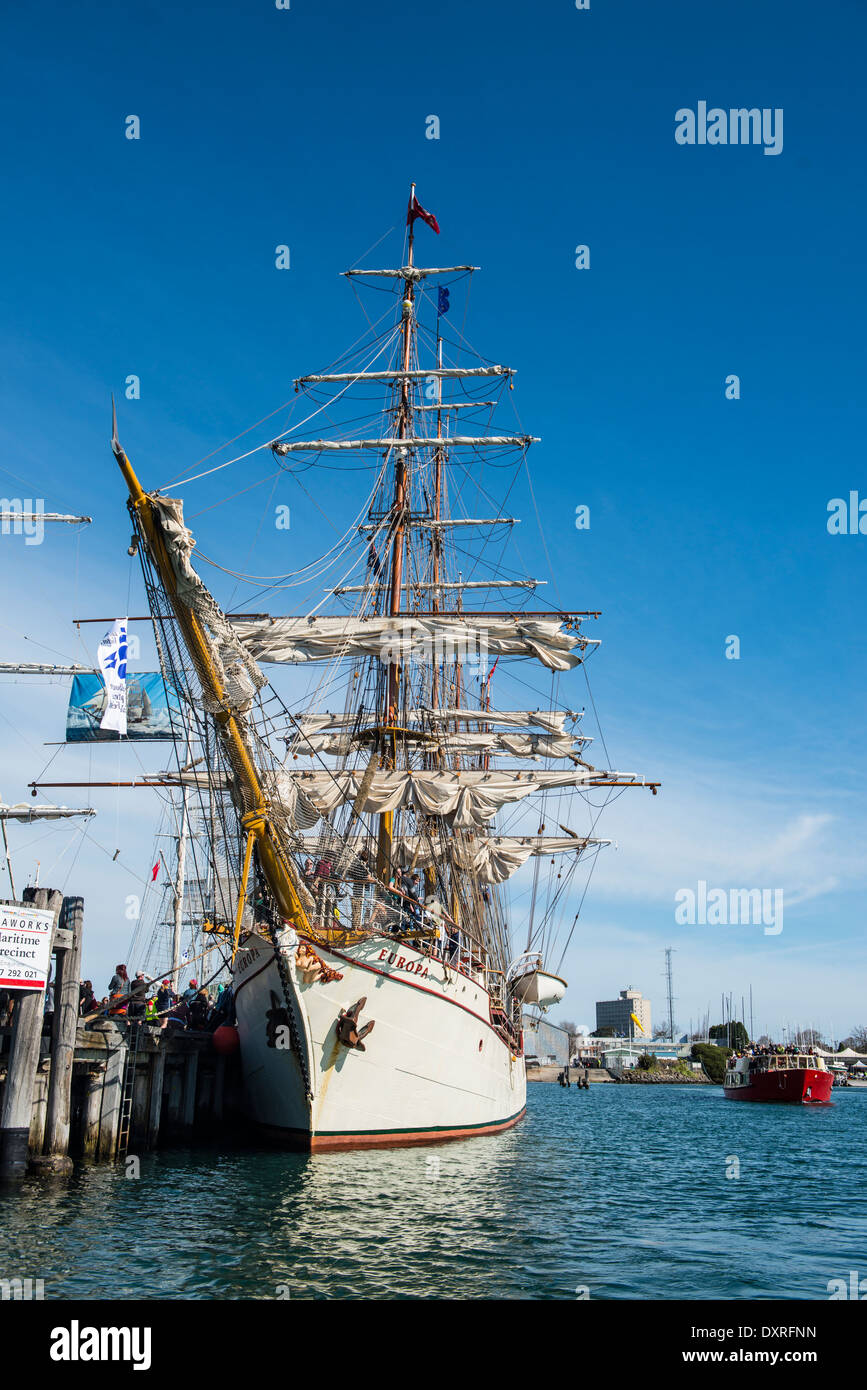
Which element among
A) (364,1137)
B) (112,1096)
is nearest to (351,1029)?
(364,1137)

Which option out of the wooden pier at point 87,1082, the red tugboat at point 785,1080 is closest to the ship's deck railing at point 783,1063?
the red tugboat at point 785,1080

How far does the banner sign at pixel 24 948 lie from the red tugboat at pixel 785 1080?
59777mm

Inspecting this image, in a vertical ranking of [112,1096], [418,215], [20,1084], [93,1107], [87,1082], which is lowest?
[93,1107]

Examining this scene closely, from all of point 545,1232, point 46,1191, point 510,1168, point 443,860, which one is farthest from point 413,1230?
point 443,860

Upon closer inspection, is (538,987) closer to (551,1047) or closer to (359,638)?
(359,638)

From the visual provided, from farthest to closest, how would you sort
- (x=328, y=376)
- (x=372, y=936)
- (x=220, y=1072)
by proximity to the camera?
(x=328, y=376) < (x=220, y=1072) < (x=372, y=936)

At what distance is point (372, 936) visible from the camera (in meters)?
25.0

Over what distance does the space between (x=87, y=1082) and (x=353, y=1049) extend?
573cm

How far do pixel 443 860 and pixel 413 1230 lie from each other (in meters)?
21.4

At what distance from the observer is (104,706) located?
3947 cm

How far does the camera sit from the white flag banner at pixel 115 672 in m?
30.8

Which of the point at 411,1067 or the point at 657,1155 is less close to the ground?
the point at 411,1067
